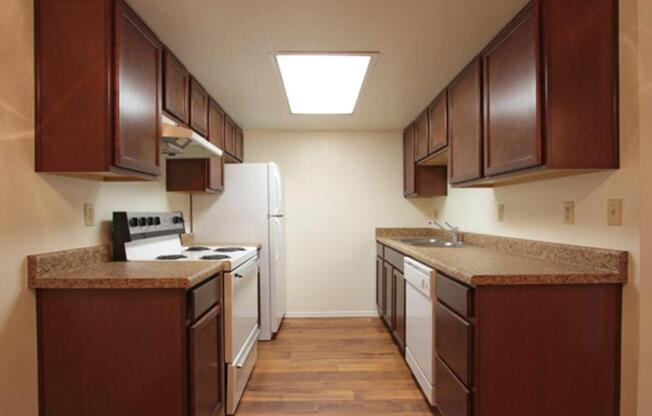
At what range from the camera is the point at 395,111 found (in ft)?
10.3

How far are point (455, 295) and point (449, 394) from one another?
0.50 metres

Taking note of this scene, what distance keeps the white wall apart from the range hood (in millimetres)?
1510

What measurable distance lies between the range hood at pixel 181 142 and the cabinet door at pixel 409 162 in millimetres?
1983

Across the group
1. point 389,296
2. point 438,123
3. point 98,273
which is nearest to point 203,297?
point 98,273

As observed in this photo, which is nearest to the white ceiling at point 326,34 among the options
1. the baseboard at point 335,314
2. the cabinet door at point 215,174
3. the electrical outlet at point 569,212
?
the cabinet door at point 215,174

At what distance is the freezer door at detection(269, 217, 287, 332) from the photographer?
312cm

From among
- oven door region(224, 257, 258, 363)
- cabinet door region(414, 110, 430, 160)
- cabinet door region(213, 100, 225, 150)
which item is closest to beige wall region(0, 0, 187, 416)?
oven door region(224, 257, 258, 363)

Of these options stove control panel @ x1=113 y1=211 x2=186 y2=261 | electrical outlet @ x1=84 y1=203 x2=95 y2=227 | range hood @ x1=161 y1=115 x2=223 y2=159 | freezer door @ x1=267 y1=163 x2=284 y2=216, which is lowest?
stove control panel @ x1=113 y1=211 x2=186 y2=261

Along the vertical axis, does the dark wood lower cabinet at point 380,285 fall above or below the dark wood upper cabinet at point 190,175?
below

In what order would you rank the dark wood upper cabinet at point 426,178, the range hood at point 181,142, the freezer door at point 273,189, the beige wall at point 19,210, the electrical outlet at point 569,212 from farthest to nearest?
1. the dark wood upper cabinet at point 426,178
2. the freezer door at point 273,189
3. the range hood at point 181,142
4. the electrical outlet at point 569,212
5. the beige wall at point 19,210

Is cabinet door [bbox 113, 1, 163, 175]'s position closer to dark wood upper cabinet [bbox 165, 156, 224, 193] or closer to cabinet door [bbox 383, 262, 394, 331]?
dark wood upper cabinet [bbox 165, 156, 224, 193]

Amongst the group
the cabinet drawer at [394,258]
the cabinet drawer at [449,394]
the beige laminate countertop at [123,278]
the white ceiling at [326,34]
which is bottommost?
the cabinet drawer at [449,394]

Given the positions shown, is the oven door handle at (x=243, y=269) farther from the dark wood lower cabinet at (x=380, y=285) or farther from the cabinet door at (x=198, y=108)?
the dark wood lower cabinet at (x=380, y=285)

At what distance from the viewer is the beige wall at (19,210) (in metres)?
1.26
